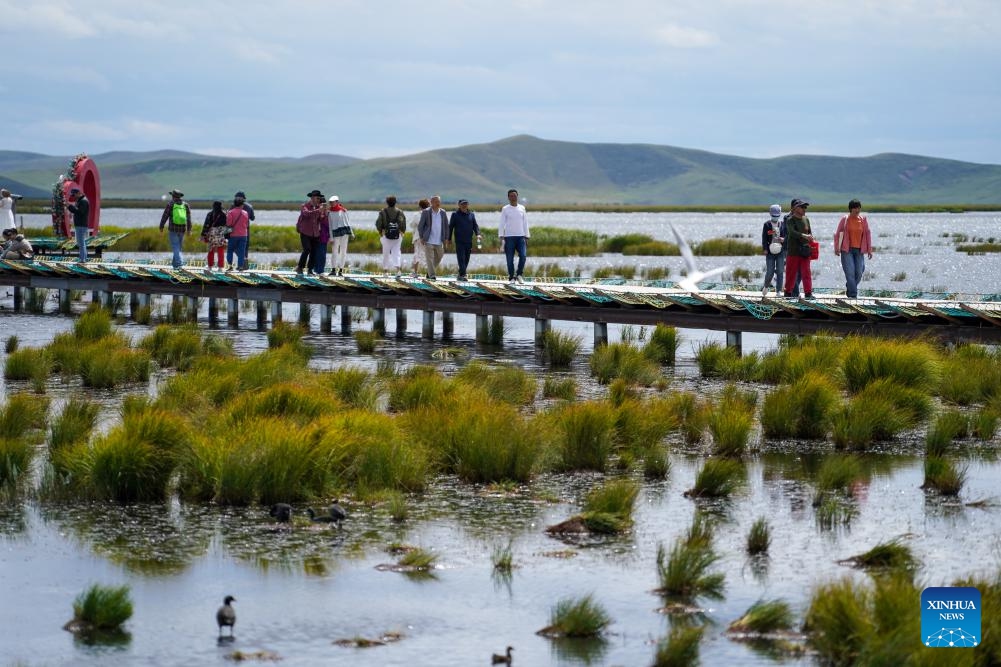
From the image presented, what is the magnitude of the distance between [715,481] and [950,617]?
5256 millimetres

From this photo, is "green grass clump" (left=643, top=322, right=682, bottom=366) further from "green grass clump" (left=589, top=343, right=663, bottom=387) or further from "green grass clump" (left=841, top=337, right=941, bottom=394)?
"green grass clump" (left=841, top=337, right=941, bottom=394)

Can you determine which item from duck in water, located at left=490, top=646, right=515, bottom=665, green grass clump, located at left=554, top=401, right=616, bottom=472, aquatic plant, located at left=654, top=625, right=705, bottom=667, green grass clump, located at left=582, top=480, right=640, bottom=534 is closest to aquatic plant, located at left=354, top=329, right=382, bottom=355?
green grass clump, located at left=554, top=401, right=616, bottom=472

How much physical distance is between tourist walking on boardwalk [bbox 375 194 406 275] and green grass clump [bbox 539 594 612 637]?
18.1 metres

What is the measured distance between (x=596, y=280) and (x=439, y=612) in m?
20.3

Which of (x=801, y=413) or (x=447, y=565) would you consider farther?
(x=801, y=413)

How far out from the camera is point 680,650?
9.94 metres

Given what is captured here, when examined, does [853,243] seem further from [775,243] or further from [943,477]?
[943,477]

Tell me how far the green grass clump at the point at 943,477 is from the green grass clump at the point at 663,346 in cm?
1049

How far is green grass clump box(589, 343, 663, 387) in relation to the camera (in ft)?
75.4

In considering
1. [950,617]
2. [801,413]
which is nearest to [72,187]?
[801,413]

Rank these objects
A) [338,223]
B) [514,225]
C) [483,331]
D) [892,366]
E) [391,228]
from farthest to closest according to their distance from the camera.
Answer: [338,223] < [483,331] < [391,228] < [514,225] < [892,366]

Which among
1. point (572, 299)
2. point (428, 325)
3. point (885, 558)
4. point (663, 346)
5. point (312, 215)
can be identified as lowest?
point (885, 558)

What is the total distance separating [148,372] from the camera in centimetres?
2291

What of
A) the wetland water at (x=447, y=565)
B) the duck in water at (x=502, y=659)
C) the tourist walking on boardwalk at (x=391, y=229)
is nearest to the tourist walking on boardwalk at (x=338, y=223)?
the tourist walking on boardwalk at (x=391, y=229)
